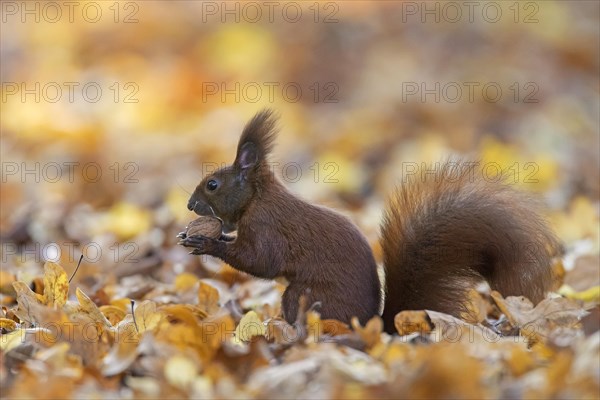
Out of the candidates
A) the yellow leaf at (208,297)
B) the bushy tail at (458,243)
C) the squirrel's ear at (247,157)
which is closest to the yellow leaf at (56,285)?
the yellow leaf at (208,297)

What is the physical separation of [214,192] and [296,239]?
1.43 feet

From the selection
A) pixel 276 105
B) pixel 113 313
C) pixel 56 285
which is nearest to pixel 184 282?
pixel 113 313

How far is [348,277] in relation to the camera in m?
3.18

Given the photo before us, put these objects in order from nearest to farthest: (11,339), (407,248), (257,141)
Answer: (11,339) → (407,248) → (257,141)

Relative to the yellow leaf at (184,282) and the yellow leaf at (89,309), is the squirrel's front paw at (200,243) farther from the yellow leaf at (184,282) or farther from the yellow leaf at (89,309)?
the yellow leaf at (184,282)

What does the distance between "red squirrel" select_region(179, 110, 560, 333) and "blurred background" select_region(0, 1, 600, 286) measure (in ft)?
4.02

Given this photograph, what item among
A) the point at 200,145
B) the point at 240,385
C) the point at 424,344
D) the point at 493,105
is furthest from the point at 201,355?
the point at 493,105

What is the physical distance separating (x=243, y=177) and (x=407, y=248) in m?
0.67

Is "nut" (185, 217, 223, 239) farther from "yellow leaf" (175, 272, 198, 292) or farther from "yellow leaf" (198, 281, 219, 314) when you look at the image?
"yellow leaf" (175, 272, 198, 292)

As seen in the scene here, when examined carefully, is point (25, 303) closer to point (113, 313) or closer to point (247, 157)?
point (113, 313)

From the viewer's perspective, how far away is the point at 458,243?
10.1 feet

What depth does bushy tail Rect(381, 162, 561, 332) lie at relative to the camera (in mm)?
3033

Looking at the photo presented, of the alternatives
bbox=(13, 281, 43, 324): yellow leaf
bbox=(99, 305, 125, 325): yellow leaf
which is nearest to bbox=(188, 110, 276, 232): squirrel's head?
bbox=(99, 305, 125, 325): yellow leaf

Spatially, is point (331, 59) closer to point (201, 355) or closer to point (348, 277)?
point (348, 277)
